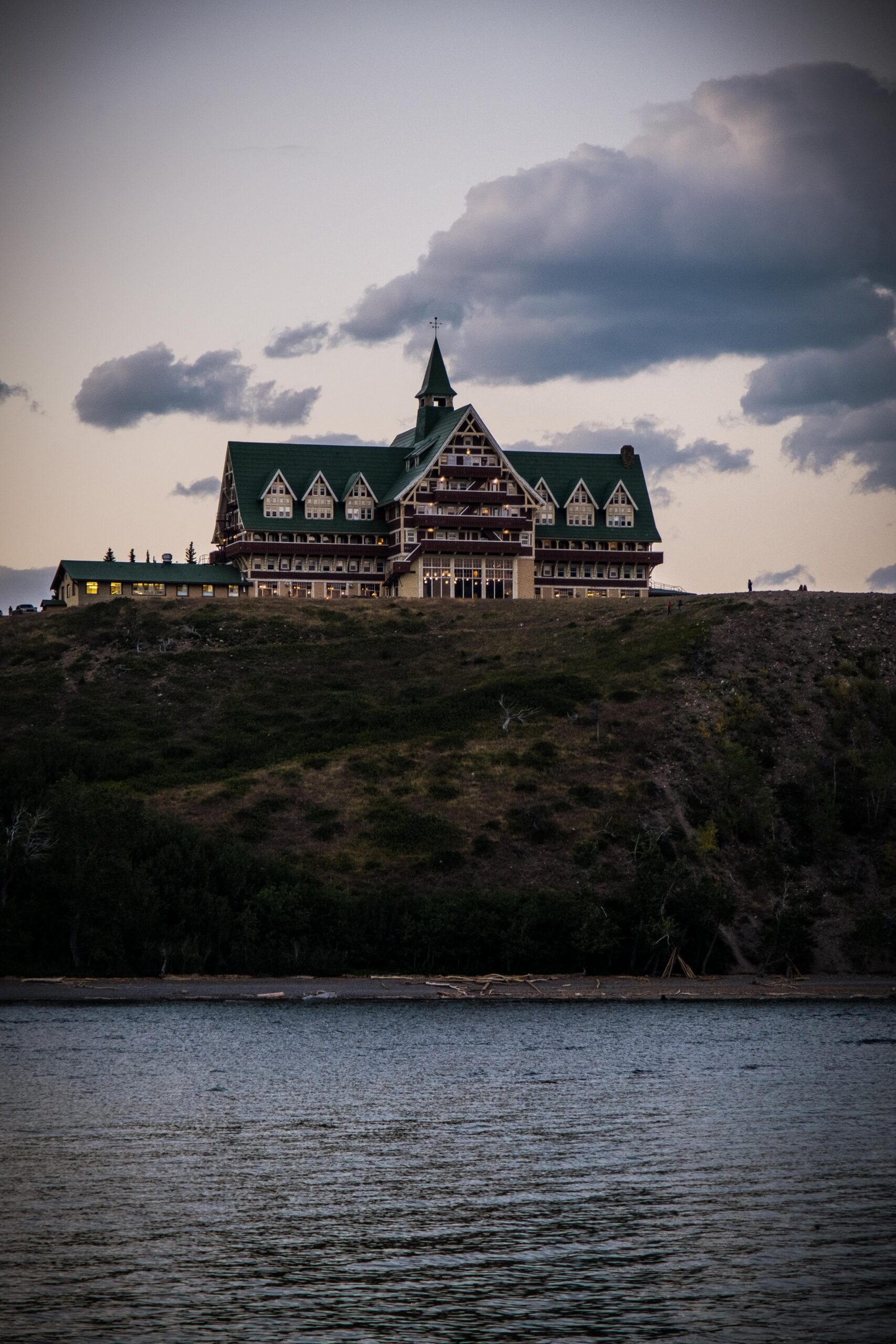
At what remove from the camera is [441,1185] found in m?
37.8

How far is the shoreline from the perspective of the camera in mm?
74875

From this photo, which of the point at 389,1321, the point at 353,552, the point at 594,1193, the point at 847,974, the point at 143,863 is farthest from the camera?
the point at 353,552

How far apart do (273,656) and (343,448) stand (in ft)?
141

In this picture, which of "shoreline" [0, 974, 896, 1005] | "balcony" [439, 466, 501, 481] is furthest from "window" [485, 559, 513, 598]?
"shoreline" [0, 974, 896, 1005]

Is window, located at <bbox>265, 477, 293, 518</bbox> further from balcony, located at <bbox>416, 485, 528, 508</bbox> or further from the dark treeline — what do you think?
the dark treeline

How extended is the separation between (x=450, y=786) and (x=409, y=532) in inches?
2254

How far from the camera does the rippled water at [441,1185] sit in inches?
1073

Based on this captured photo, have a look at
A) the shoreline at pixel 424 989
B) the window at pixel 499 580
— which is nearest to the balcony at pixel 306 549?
the window at pixel 499 580

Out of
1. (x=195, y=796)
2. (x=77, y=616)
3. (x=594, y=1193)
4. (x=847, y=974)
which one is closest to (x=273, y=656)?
(x=77, y=616)

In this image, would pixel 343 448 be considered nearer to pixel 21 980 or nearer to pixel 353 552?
pixel 353 552

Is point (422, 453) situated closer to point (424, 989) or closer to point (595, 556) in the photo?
point (595, 556)

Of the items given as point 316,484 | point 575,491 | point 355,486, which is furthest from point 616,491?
point 316,484

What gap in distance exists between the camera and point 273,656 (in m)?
138

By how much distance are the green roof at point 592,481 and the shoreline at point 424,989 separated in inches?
3479
